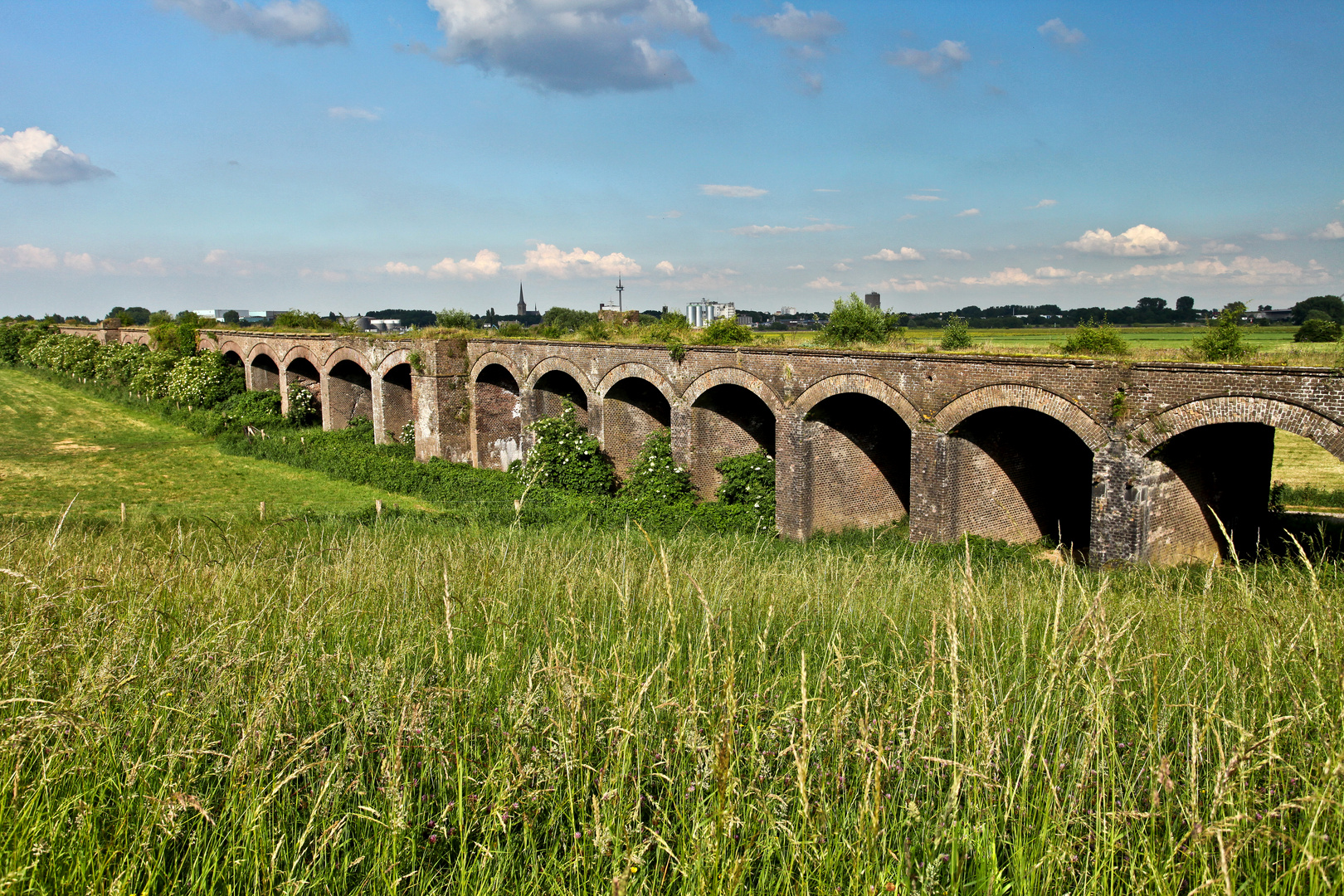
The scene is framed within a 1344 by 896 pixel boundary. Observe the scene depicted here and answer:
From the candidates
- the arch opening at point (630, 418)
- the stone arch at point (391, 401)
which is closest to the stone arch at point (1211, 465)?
the arch opening at point (630, 418)

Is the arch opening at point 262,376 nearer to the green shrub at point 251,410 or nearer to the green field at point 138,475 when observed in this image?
the green shrub at point 251,410

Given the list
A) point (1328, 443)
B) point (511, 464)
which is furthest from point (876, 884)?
point (511, 464)

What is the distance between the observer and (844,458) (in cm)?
1634

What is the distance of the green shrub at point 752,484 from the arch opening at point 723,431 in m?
0.54

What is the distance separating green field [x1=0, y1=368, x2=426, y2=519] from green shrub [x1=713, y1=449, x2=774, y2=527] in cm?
829

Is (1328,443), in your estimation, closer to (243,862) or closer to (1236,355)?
(1236,355)

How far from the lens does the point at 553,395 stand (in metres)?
22.5

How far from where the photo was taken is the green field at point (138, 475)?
19469 mm

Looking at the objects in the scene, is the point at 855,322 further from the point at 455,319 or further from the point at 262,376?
the point at 262,376

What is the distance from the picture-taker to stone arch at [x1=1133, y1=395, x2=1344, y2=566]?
10312 mm

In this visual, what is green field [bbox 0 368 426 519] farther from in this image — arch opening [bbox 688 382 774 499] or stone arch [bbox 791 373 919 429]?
stone arch [bbox 791 373 919 429]

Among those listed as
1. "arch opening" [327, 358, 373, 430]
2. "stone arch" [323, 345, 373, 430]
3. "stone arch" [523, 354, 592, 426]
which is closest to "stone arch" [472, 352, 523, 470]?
"stone arch" [523, 354, 592, 426]

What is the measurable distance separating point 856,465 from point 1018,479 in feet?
10.1

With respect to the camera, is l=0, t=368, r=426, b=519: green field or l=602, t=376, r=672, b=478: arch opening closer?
l=0, t=368, r=426, b=519: green field
